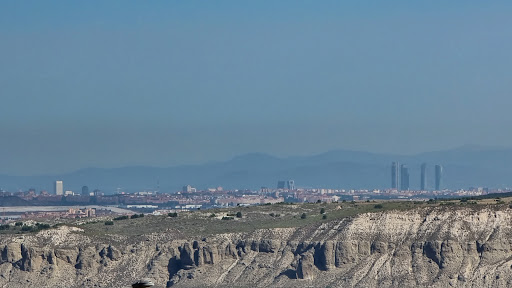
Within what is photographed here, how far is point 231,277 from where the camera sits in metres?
124

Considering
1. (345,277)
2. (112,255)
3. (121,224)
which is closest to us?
(345,277)

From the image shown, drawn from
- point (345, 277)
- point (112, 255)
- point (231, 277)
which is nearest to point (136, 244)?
point (112, 255)

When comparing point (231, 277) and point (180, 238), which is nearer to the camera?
point (231, 277)

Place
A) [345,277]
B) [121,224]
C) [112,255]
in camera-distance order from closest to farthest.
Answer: [345,277], [112,255], [121,224]

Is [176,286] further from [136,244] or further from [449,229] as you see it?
[449,229]

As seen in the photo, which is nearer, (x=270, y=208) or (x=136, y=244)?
(x=136, y=244)

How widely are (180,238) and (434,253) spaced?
24.1 meters

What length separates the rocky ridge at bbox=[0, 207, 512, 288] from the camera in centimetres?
11919

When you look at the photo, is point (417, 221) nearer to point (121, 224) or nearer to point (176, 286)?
point (176, 286)

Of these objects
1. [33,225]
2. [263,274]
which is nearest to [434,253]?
[263,274]

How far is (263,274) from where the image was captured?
406 ft

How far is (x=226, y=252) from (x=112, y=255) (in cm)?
945

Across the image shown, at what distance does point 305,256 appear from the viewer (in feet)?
407

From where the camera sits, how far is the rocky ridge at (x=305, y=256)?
391ft
